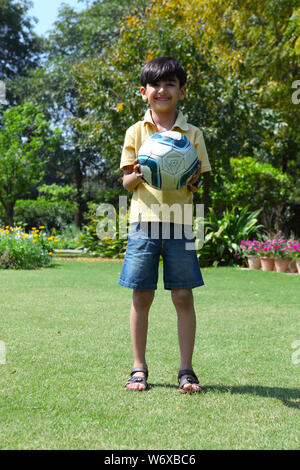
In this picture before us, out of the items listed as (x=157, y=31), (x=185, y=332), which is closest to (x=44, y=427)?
(x=185, y=332)

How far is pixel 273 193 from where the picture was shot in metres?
15.7

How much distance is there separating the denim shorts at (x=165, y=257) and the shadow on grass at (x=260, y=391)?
1.93ft

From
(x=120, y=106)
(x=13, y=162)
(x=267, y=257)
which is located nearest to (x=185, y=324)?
(x=267, y=257)

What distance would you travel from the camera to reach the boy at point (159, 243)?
2957 mm

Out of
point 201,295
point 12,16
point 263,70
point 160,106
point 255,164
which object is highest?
point 12,16

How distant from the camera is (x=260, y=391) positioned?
2.89 metres

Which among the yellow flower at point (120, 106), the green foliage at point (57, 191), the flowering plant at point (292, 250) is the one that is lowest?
the flowering plant at point (292, 250)

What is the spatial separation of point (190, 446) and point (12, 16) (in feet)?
104

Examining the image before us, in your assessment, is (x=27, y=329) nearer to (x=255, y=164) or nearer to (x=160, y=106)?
(x=160, y=106)

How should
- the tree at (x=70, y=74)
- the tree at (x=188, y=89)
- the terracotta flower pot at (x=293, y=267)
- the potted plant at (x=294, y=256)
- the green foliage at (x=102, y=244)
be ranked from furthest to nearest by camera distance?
the tree at (x=70, y=74) → the green foliage at (x=102, y=244) → the tree at (x=188, y=89) → the terracotta flower pot at (x=293, y=267) → the potted plant at (x=294, y=256)

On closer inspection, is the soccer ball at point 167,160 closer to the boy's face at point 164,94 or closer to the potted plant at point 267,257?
the boy's face at point 164,94

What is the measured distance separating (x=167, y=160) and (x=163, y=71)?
0.58 m

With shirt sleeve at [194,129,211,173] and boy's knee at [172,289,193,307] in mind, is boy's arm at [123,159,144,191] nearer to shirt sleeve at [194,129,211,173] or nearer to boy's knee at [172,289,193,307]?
shirt sleeve at [194,129,211,173]

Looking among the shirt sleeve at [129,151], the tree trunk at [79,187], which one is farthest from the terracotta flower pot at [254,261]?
the tree trunk at [79,187]
